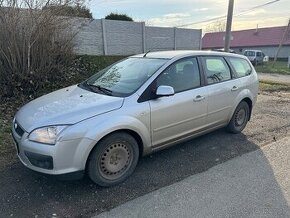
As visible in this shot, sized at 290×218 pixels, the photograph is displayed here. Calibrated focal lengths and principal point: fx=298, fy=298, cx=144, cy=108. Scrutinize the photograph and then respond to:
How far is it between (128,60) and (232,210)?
2.84 m

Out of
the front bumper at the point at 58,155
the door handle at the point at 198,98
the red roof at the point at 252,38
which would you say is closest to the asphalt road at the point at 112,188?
the front bumper at the point at 58,155

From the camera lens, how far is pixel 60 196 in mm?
3439

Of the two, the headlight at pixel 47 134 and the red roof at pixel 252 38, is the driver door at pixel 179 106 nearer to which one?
the headlight at pixel 47 134

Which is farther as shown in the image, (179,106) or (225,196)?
(179,106)

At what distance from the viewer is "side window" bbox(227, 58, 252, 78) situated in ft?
17.9

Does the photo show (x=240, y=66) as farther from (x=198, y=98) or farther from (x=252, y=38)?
(x=252, y=38)

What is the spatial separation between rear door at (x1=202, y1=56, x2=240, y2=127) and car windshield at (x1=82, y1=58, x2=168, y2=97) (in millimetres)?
909

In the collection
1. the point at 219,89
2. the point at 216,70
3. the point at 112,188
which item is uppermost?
the point at 216,70

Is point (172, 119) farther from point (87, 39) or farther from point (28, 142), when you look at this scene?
point (87, 39)

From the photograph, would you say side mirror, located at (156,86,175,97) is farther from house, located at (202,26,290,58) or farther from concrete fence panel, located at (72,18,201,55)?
house, located at (202,26,290,58)

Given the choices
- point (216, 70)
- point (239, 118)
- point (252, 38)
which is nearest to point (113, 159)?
point (216, 70)

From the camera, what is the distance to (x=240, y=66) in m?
5.65

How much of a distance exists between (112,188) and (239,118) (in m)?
3.06

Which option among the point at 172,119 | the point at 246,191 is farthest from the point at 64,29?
the point at 246,191
